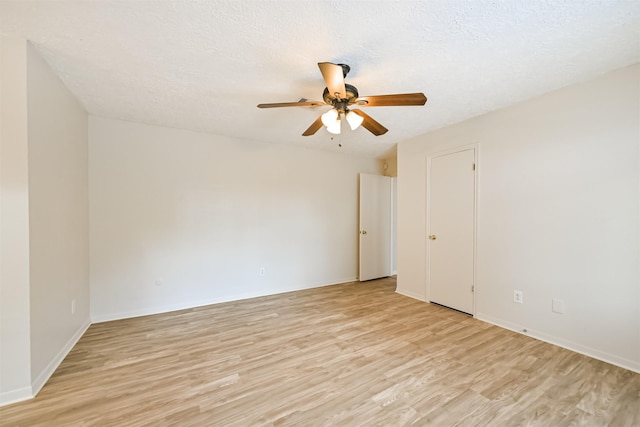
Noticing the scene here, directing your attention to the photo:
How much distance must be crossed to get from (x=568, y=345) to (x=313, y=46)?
10.8 feet

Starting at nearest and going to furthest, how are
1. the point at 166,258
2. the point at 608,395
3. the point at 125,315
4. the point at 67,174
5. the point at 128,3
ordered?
the point at 128,3
the point at 608,395
the point at 67,174
the point at 125,315
the point at 166,258

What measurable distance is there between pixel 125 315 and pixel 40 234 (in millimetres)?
1634

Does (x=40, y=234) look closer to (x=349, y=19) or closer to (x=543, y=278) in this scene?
(x=349, y=19)

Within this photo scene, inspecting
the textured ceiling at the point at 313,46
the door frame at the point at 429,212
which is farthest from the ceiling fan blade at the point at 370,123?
the door frame at the point at 429,212

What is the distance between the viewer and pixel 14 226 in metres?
1.60

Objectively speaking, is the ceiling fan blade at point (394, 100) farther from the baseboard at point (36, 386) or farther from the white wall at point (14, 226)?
the baseboard at point (36, 386)

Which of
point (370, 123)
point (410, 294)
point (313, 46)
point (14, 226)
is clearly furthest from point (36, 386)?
point (410, 294)

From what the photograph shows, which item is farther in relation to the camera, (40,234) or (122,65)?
(122,65)

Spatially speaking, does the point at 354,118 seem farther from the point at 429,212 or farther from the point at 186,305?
the point at 186,305

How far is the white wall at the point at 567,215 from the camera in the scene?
1958mm

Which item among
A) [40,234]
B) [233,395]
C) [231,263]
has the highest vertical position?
[40,234]

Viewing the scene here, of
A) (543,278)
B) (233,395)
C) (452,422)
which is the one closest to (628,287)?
(543,278)

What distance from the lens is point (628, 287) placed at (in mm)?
1940

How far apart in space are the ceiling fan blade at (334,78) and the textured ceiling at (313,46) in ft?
0.75
